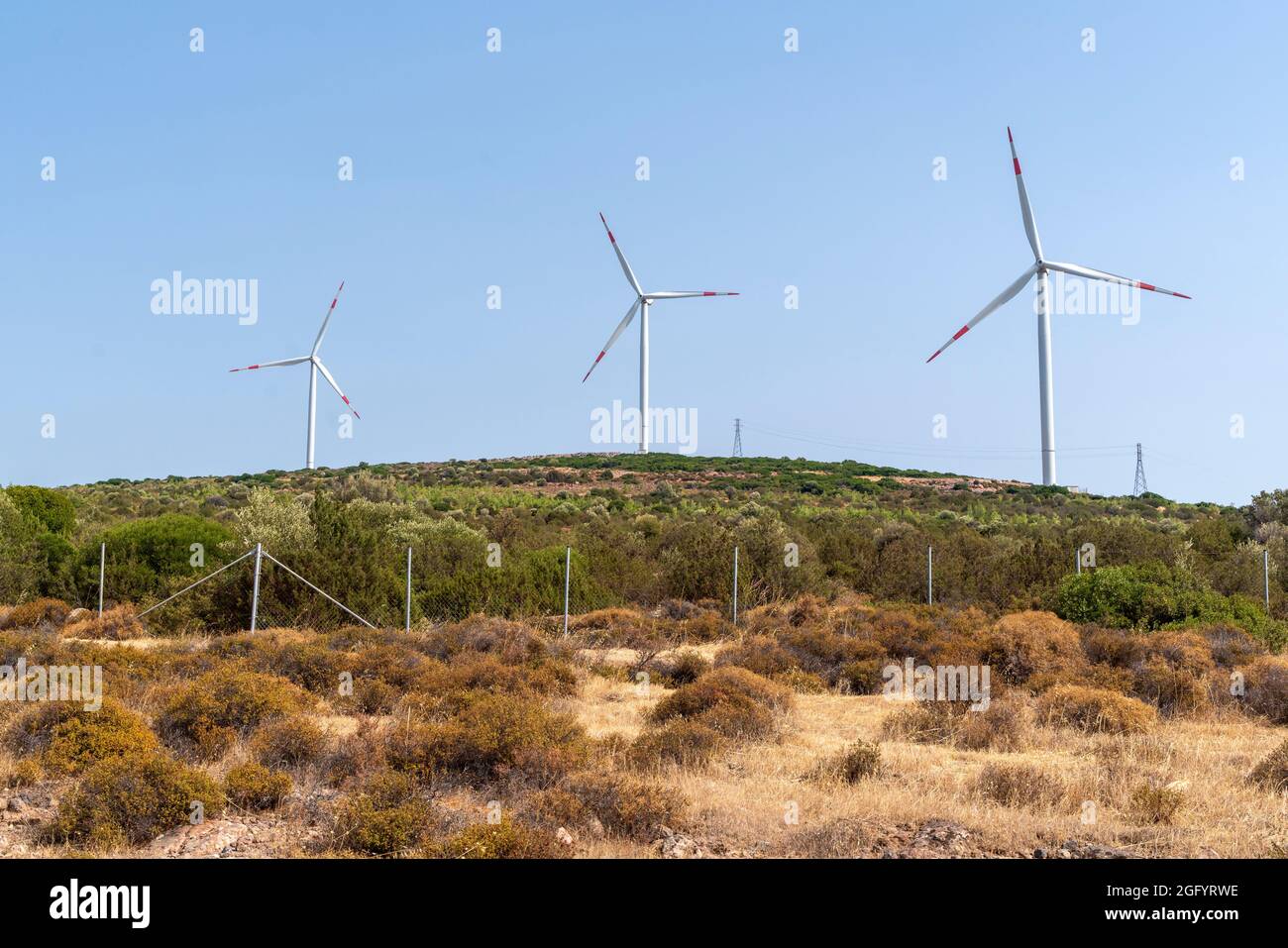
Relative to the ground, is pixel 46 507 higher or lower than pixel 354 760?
higher

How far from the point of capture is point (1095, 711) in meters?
11.8

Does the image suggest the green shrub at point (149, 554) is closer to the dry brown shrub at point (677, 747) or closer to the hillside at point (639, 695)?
the hillside at point (639, 695)

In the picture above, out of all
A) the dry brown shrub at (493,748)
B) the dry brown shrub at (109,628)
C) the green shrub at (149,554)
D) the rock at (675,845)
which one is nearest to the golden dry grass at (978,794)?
the rock at (675,845)

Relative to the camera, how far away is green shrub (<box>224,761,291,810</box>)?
27.3 ft

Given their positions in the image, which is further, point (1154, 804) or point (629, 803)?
point (1154, 804)

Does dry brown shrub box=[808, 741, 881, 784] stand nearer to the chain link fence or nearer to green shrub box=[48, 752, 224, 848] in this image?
green shrub box=[48, 752, 224, 848]

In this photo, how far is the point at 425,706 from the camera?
11.6m

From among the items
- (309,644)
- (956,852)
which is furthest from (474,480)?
(956,852)

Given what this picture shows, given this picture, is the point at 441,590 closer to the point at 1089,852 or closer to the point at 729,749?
the point at 729,749

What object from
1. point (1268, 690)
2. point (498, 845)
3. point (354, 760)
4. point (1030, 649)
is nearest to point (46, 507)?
point (354, 760)

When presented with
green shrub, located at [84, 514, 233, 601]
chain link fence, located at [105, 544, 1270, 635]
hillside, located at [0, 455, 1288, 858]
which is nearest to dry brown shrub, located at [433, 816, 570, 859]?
hillside, located at [0, 455, 1288, 858]

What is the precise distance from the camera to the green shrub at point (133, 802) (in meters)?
7.52

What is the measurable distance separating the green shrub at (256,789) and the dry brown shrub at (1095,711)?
7.95 meters

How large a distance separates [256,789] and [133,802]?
0.94m
